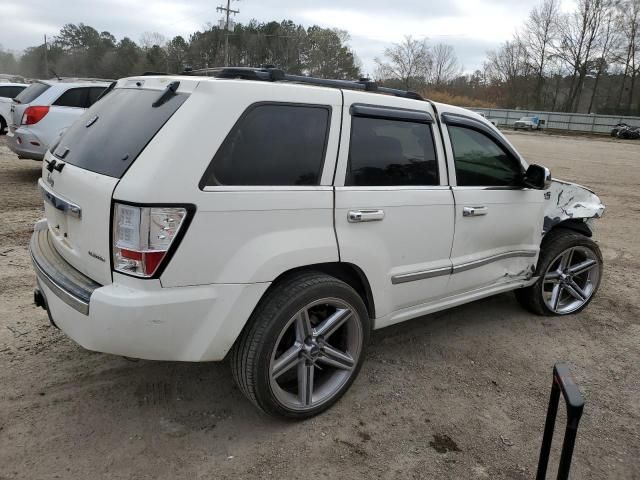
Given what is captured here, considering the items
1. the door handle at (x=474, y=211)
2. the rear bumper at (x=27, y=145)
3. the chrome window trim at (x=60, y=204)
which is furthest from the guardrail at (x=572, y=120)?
the chrome window trim at (x=60, y=204)

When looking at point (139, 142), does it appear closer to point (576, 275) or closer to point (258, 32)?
point (576, 275)

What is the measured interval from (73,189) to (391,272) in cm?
184

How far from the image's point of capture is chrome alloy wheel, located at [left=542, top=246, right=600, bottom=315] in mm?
4551

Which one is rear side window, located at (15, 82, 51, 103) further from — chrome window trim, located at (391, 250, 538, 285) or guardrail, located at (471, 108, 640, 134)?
guardrail, located at (471, 108, 640, 134)

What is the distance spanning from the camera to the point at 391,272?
3.13 metres

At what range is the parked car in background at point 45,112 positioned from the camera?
8766 millimetres

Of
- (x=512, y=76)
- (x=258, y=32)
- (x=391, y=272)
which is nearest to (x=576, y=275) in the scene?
(x=391, y=272)

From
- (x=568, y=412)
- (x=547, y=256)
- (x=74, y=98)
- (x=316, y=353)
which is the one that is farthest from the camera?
(x=74, y=98)

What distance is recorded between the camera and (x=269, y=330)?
2.58 m

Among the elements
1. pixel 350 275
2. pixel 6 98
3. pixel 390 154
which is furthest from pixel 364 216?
pixel 6 98

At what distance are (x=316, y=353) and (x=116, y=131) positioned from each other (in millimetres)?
1615

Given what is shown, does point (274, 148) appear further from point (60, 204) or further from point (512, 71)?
point (512, 71)

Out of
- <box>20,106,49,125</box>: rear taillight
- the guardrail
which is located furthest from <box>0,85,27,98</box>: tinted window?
the guardrail

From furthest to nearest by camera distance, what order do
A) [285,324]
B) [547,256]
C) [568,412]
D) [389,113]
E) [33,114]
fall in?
[33,114] < [547,256] < [389,113] < [285,324] < [568,412]
